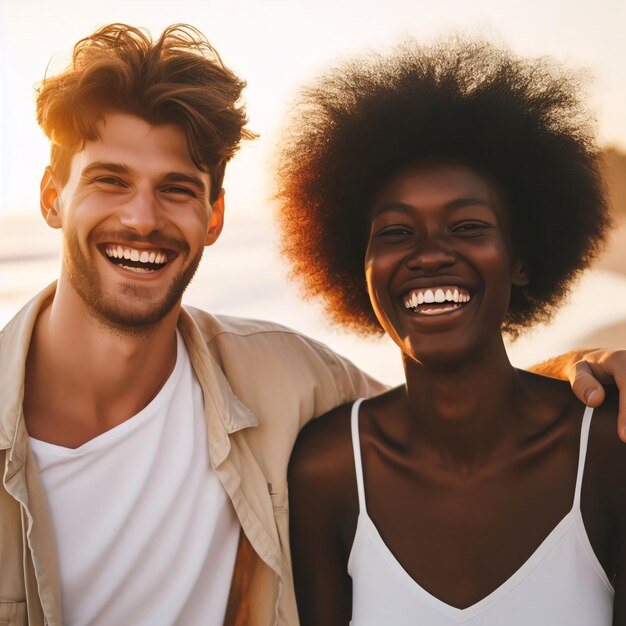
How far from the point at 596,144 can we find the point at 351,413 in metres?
1.48

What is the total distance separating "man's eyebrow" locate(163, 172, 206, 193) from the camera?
3.54m

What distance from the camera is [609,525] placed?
10.0 feet

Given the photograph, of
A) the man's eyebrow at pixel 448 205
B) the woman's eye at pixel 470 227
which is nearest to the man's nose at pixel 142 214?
the man's eyebrow at pixel 448 205

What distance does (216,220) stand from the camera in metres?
4.01

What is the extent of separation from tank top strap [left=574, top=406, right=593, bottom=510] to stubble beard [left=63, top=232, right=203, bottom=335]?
1.68 metres

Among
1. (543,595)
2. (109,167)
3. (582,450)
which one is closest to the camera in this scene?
(543,595)

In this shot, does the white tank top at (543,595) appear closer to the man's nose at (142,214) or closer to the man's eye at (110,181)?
the man's nose at (142,214)

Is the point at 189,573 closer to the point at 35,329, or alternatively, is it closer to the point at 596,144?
the point at 35,329

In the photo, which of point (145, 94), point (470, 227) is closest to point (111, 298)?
point (145, 94)

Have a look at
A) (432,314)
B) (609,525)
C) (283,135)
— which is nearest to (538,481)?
(609,525)

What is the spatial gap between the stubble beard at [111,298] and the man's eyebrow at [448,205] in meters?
0.93

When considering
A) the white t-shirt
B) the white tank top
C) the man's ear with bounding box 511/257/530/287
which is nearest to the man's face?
the white t-shirt

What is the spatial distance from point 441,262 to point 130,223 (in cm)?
126

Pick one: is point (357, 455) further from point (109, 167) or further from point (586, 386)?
point (109, 167)
